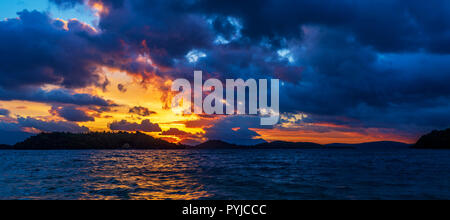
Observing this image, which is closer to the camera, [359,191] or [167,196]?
[167,196]

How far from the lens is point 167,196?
17.4 meters

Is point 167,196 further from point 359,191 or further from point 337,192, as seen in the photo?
point 359,191
